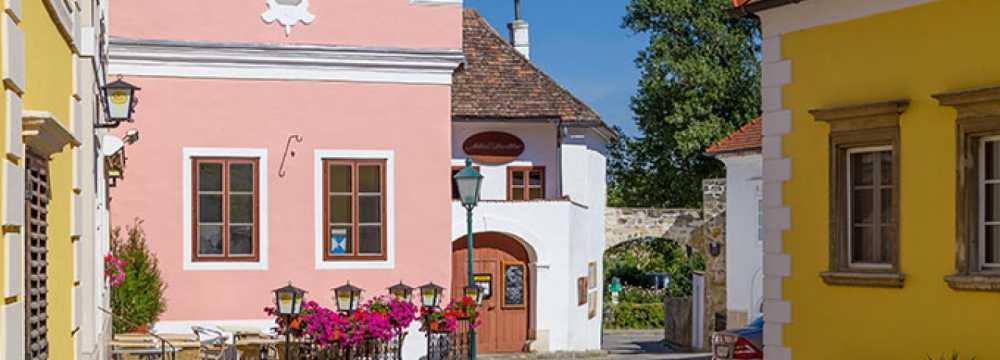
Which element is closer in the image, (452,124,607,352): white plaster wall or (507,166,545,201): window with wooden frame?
(452,124,607,352): white plaster wall

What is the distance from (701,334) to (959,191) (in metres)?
22.9

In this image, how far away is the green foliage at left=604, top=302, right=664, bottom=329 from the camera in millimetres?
43656

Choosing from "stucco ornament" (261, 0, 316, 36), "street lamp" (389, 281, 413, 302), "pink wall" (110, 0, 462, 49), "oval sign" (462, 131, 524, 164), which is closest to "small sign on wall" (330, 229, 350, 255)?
"street lamp" (389, 281, 413, 302)

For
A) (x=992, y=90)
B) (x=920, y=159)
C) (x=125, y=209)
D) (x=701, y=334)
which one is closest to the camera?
(x=992, y=90)

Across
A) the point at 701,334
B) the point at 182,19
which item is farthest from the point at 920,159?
the point at 701,334

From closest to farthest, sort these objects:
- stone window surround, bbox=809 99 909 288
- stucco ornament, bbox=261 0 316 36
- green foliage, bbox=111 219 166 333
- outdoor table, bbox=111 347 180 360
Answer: stone window surround, bbox=809 99 909 288, outdoor table, bbox=111 347 180 360, green foliage, bbox=111 219 166 333, stucco ornament, bbox=261 0 316 36

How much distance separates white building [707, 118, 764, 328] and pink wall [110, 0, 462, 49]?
11899mm

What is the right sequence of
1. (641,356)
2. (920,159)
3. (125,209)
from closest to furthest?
(920,159), (125,209), (641,356)

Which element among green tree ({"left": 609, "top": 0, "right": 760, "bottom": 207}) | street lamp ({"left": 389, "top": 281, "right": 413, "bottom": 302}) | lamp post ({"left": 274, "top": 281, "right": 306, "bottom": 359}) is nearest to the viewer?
lamp post ({"left": 274, "top": 281, "right": 306, "bottom": 359})

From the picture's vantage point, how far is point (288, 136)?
19.4 m

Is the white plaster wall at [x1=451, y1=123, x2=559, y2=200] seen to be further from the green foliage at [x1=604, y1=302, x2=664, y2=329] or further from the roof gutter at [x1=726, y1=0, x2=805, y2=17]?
the roof gutter at [x1=726, y1=0, x2=805, y2=17]

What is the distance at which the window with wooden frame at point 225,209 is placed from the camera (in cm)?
1934

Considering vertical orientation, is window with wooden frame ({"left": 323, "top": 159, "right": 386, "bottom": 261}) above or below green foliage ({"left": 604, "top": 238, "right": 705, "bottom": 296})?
above

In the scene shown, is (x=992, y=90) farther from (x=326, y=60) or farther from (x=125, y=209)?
(x=125, y=209)
